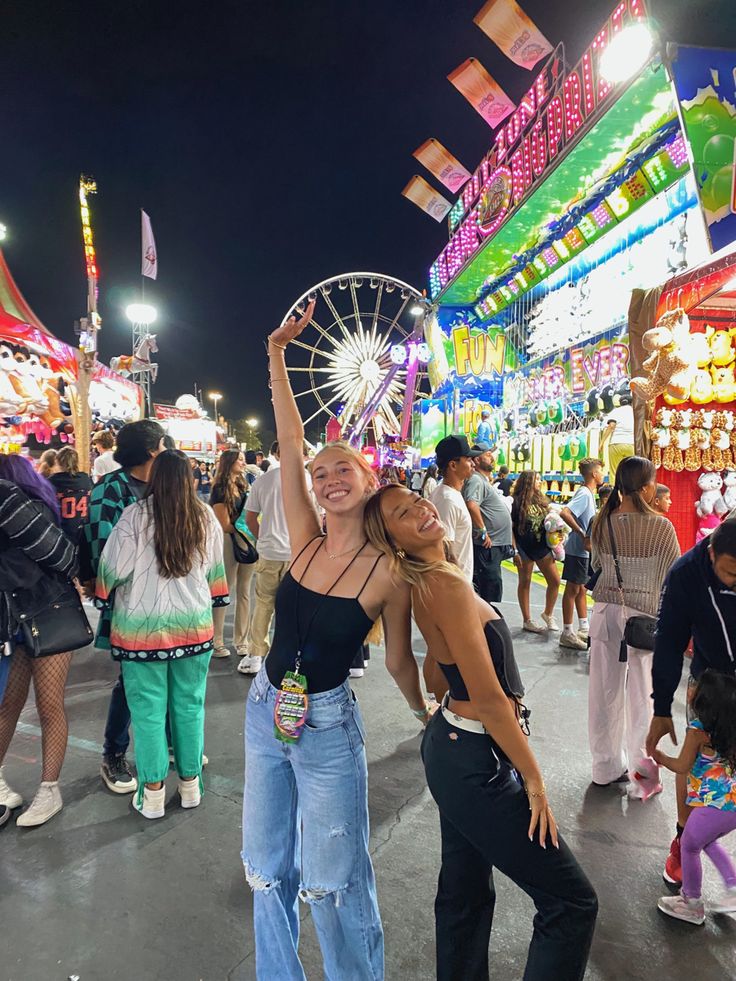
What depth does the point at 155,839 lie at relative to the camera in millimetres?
2572

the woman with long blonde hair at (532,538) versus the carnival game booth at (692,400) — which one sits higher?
the carnival game booth at (692,400)

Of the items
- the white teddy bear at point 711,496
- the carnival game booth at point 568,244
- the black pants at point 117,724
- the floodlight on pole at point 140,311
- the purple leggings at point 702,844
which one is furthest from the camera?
the floodlight on pole at point 140,311

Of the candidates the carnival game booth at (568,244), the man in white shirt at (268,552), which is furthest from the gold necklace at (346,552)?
the carnival game booth at (568,244)

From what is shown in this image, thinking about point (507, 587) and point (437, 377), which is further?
point (437, 377)

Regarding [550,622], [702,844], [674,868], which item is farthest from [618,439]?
[702,844]

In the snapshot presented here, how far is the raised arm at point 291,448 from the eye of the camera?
191 cm

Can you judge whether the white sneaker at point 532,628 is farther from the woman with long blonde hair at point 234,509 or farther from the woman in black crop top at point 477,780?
the woman in black crop top at point 477,780

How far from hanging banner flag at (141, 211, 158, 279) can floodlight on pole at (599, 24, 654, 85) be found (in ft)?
56.3

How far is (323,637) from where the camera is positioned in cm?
155

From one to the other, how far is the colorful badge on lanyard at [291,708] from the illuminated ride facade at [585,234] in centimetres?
422

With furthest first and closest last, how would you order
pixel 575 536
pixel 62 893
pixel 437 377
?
1. pixel 437 377
2. pixel 575 536
3. pixel 62 893

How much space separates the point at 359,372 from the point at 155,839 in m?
16.5

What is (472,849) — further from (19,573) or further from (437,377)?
(437,377)

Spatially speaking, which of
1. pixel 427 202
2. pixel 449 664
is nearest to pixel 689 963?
pixel 449 664
